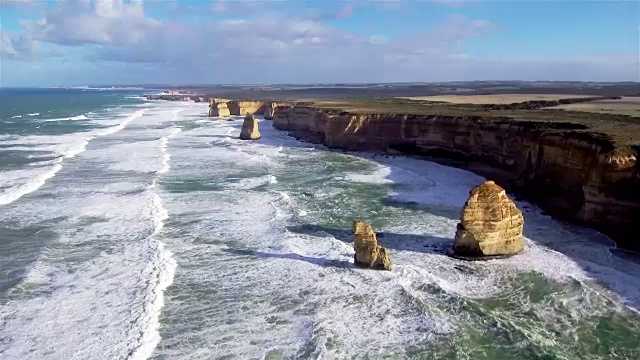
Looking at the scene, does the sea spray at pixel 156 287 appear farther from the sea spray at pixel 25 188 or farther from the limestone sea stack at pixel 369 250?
the sea spray at pixel 25 188

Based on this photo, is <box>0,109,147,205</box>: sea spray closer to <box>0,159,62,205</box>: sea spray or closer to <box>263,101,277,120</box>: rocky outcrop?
<box>0,159,62,205</box>: sea spray

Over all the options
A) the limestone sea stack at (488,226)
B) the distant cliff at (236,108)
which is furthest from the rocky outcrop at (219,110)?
the limestone sea stack at (488,226)

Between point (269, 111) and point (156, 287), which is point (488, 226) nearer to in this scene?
point (156, 287)

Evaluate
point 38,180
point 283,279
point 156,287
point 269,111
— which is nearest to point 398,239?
point 283,279

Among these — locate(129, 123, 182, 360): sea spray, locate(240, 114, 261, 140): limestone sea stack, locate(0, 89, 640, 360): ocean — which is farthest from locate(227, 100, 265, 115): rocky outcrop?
locate(129, 123, 182, 360): sea spray

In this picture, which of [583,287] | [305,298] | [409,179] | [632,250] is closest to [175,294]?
[305,298]

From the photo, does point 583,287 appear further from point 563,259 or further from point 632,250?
point 632,250
